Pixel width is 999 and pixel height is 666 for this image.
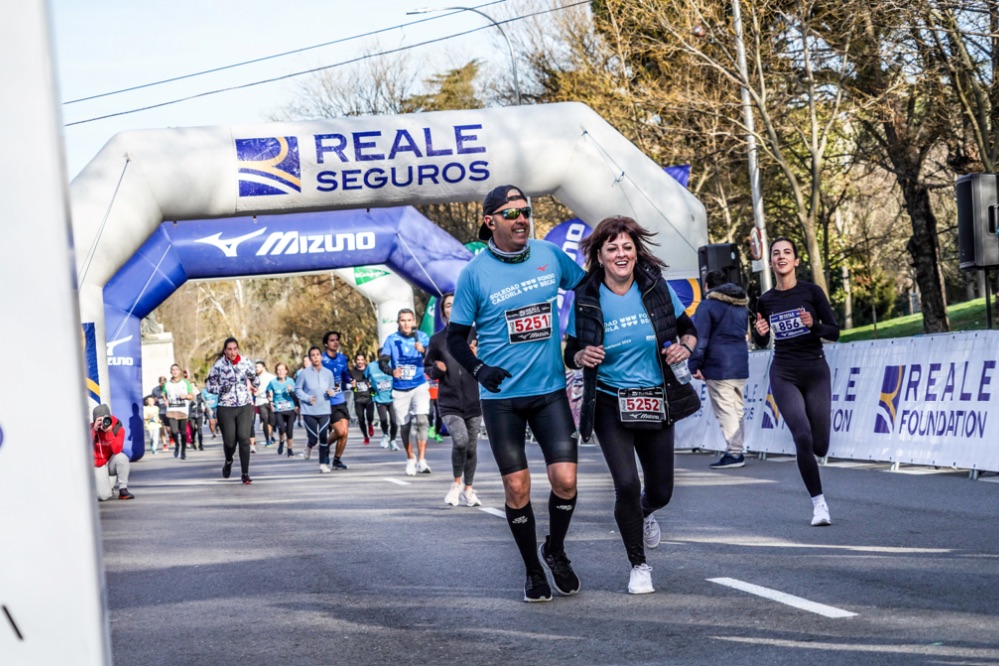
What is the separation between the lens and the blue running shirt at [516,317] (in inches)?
277

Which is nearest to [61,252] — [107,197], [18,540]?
[18,540]

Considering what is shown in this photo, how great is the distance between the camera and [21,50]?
92.2 inches

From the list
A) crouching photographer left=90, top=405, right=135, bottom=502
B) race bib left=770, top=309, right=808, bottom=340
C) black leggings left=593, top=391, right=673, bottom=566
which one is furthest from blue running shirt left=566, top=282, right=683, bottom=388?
crouching photographer left=90, top=405, right=135, bottom=502

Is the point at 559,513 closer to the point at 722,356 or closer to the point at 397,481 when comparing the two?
the point at 722,356

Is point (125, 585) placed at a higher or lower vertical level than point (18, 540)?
lower

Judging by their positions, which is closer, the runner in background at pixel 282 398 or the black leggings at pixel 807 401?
the black leggings at pixel 807 401

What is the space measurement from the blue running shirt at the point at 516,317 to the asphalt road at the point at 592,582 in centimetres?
109

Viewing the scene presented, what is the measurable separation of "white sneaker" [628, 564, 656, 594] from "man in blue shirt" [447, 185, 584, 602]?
0.31 m

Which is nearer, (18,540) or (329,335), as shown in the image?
(18,540)

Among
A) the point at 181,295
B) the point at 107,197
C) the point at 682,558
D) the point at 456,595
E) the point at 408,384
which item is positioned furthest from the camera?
the point at 181,295

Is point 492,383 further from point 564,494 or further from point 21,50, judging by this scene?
point 21,50

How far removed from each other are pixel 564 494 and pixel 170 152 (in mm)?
10983

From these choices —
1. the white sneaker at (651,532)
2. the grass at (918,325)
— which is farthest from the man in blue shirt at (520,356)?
the grass at (918,325)

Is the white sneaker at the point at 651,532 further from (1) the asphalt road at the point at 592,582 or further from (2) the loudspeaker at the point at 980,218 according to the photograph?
(2) the loudspeaker at the point at 980,218
